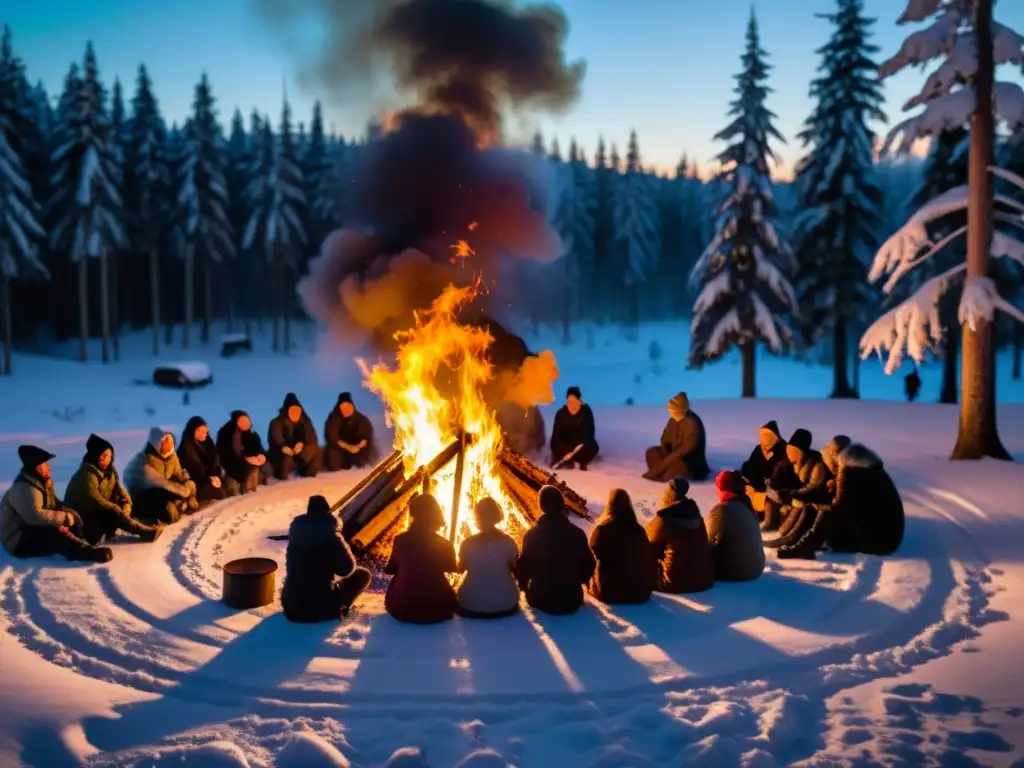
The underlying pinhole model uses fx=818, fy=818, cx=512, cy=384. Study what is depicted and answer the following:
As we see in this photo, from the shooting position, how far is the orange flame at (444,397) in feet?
33.8

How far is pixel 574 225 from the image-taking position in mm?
56750

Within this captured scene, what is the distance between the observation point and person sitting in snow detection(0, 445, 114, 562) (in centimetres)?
846

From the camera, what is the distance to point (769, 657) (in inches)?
245

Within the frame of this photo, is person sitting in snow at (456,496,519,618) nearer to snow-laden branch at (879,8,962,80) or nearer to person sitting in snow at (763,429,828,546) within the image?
person sitting in snow at (763,429,828,546)

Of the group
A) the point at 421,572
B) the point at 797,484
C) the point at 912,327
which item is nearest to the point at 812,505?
the point at 797,484

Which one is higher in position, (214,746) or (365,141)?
(365,141)

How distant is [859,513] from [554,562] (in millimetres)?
3881

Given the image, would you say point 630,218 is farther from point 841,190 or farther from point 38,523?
point 38,523

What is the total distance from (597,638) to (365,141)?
9639 millimetres

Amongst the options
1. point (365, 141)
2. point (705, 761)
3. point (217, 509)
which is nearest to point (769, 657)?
point (705, 761)

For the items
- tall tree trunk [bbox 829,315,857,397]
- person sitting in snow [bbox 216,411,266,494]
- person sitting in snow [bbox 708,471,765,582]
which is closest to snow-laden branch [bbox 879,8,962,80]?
person sitting in snow [bbox 708,471,765,582]

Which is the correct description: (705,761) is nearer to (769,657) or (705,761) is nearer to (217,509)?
(769,657)

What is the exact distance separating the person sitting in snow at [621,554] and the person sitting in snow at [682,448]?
5.46 meters

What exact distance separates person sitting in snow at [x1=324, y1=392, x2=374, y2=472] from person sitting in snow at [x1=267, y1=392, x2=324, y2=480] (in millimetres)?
415
